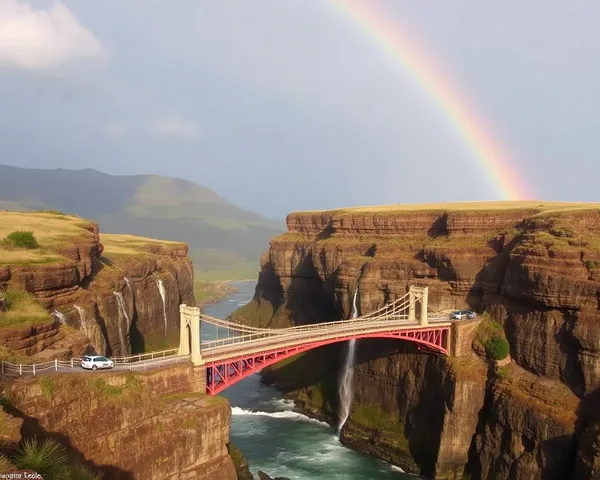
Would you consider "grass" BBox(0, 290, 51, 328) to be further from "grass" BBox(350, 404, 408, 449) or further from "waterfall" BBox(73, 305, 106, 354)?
"grass" BBox(350, 404, 408, 449)

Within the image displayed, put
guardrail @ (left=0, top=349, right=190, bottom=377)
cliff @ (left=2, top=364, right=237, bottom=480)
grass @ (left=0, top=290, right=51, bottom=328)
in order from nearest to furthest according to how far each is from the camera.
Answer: cliff @ (left=2, top=364, right=237, bottom=480) → guardrail @ (left=0, top=349, right=190, bottom=377) → grass @ (left=0, top=290, right=51, bottom=328)

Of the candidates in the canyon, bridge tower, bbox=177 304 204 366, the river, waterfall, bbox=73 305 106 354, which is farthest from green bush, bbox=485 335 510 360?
waterfall, bbox=73 305 106 354

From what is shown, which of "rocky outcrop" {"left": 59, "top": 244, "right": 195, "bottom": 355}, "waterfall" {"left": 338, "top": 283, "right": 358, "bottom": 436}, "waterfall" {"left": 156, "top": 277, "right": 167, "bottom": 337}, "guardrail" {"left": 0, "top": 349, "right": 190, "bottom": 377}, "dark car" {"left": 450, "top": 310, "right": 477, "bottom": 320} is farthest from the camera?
"waterfall" {"left": 156, "top": 277, "right": 167, "bottom": 337}

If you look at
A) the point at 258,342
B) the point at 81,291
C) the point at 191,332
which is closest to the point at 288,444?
the point at 258,342

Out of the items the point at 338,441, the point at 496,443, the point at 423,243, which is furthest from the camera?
the point at 423,243

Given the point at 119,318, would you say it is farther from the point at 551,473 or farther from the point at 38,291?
the point at 551,473

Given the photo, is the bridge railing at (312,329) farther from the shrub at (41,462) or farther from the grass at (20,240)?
the shrub at (41,462)

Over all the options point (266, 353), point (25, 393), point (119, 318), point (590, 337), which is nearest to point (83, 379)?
point (25, 393)
